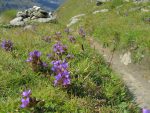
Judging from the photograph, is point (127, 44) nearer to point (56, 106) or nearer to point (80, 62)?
point (80, 62)

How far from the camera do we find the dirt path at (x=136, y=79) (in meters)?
11.6

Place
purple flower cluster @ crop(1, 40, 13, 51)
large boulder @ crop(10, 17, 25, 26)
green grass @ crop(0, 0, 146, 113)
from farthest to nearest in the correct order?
large boulder @ crop(10, 17, 25, 26), purple flower cluster @ crop(1, 40, 13, 51), green grass @ crop(0, 0, 146, 113)

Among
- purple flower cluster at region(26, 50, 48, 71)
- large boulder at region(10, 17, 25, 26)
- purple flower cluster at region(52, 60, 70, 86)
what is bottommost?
purple flower cluster at region(52, 60, 70, 86)

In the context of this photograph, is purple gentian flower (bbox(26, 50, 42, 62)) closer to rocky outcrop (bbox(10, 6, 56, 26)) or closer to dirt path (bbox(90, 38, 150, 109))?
dirt path (bbox(90, 38, 150, 109))

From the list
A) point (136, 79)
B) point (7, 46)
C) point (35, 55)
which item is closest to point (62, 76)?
point (35, 55)

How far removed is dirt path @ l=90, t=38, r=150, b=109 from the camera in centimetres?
1157

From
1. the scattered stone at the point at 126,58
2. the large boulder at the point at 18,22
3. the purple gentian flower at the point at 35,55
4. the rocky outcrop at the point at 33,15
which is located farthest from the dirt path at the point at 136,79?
the rocky outcrop at the point at 33,15

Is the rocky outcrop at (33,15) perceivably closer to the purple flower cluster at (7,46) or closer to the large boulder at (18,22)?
the large boulder at (18,22)

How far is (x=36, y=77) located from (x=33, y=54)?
63cm

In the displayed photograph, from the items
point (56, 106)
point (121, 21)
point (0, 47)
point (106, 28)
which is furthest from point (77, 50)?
point (121, 21)

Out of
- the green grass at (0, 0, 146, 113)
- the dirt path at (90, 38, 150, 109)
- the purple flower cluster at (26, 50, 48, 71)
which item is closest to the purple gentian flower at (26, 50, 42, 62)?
the purple flower cluster at (26, 50, 48, 71)

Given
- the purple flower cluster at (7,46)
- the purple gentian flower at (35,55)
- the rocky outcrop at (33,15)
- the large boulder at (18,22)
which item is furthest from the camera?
the rocky outcrop at (33,15)

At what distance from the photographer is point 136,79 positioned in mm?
13773

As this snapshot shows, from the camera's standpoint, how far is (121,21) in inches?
851
